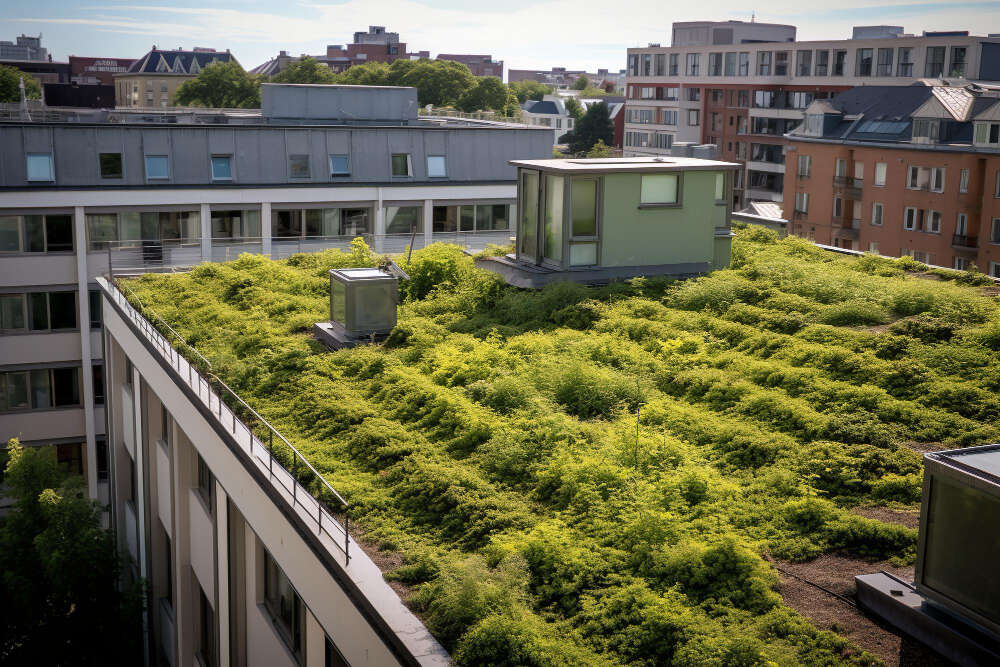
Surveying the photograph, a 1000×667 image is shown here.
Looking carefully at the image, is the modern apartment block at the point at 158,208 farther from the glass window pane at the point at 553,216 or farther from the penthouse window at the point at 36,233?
the glass window pane at the point at 553,216

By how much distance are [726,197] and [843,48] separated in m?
79.0

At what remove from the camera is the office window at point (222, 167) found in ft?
140

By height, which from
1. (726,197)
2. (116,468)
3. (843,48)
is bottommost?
(116,468)

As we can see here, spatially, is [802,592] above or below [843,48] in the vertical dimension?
below

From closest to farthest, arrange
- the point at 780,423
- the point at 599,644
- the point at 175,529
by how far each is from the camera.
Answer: the point at 599,644, the point at 780,423, the point at 175,529

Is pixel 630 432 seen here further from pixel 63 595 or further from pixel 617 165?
pixel 63 595

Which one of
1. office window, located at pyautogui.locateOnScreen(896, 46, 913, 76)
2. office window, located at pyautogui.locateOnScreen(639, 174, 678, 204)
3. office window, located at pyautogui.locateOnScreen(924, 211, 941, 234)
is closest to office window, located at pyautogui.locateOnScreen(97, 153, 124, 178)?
office window, located at pyautogui.locateOnScreen(639, 174, 678, 204)

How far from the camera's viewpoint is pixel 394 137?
45.7 m

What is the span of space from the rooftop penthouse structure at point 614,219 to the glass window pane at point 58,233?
26.1 m

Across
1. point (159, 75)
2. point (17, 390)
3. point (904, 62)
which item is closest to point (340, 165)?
point (17, 390)

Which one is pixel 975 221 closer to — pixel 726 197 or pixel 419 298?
pixel 726 197

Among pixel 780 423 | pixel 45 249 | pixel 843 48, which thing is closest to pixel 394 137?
pixel 45 249

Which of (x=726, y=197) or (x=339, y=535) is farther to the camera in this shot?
(x=726, y=197)

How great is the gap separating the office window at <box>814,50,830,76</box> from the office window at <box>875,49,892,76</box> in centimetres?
693
